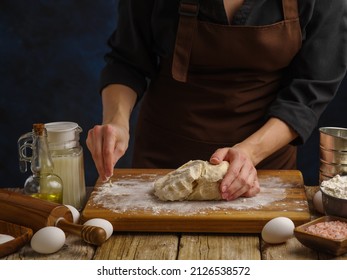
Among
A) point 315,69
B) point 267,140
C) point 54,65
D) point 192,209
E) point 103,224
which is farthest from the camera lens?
point 54,65

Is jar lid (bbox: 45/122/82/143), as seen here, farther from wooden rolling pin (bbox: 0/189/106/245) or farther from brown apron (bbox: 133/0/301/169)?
brown apron (bbox: 133/0/301/169)

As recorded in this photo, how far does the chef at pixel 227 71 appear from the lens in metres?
2.22

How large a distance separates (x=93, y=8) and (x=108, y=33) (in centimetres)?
15

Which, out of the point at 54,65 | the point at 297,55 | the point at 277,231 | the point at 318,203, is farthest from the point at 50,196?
the point at 54,65

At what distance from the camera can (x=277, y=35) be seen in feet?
7.33

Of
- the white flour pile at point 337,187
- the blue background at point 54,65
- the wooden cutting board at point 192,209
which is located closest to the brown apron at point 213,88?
the wooden cutting board at point 192,209

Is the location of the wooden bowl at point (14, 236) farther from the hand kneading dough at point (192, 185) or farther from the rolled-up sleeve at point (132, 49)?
the rolled-up sleeve at point (132, 49)

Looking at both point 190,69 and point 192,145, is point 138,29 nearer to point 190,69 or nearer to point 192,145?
point 190,69

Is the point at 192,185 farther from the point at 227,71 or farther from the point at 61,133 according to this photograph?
the point at 227,71

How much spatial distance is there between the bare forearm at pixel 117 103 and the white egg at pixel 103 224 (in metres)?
0.47

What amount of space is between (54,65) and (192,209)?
1.98m

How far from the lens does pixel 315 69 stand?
2268 millimetres

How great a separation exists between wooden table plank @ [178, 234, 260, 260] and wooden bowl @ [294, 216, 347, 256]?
0.11 meters
